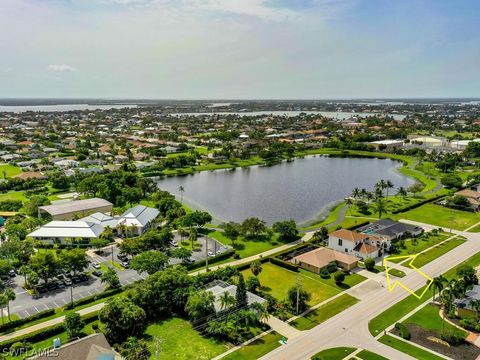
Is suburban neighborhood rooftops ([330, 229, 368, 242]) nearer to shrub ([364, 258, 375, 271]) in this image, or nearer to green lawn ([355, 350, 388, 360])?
shrub ([364, 258, 375, 271])

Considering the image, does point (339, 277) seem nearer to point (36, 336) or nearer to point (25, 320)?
point (36, 336)

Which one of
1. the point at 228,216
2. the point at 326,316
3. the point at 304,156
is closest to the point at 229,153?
the point at 304,156

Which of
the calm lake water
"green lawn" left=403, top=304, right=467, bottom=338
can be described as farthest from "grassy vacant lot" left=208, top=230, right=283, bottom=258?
"green lawn" left=403, top=304, right=467, bottom=338

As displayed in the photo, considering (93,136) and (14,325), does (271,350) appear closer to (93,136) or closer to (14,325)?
(14,325)

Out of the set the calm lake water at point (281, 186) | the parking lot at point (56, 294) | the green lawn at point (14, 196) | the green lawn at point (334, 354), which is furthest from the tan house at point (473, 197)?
the green lawn at point (14, 196)

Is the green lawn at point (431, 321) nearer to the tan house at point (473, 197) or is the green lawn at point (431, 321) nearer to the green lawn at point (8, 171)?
the tan house at point (473, 197)

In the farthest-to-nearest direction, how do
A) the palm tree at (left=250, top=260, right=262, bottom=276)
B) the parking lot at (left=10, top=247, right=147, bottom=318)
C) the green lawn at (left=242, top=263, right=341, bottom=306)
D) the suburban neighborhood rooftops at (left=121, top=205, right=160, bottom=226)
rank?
the suburban neighborhood rooftops at (left=121, top=205, right=160, bottom=226)
the palm tree at (left=250, top=260, right=262, bottom=276)
the green lawn at (left=242, top=263, right=341, bottom=306)
the parking lot at (left=10, top=247, right=147, bottom=318)

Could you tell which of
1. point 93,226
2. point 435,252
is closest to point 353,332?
point 435,252
